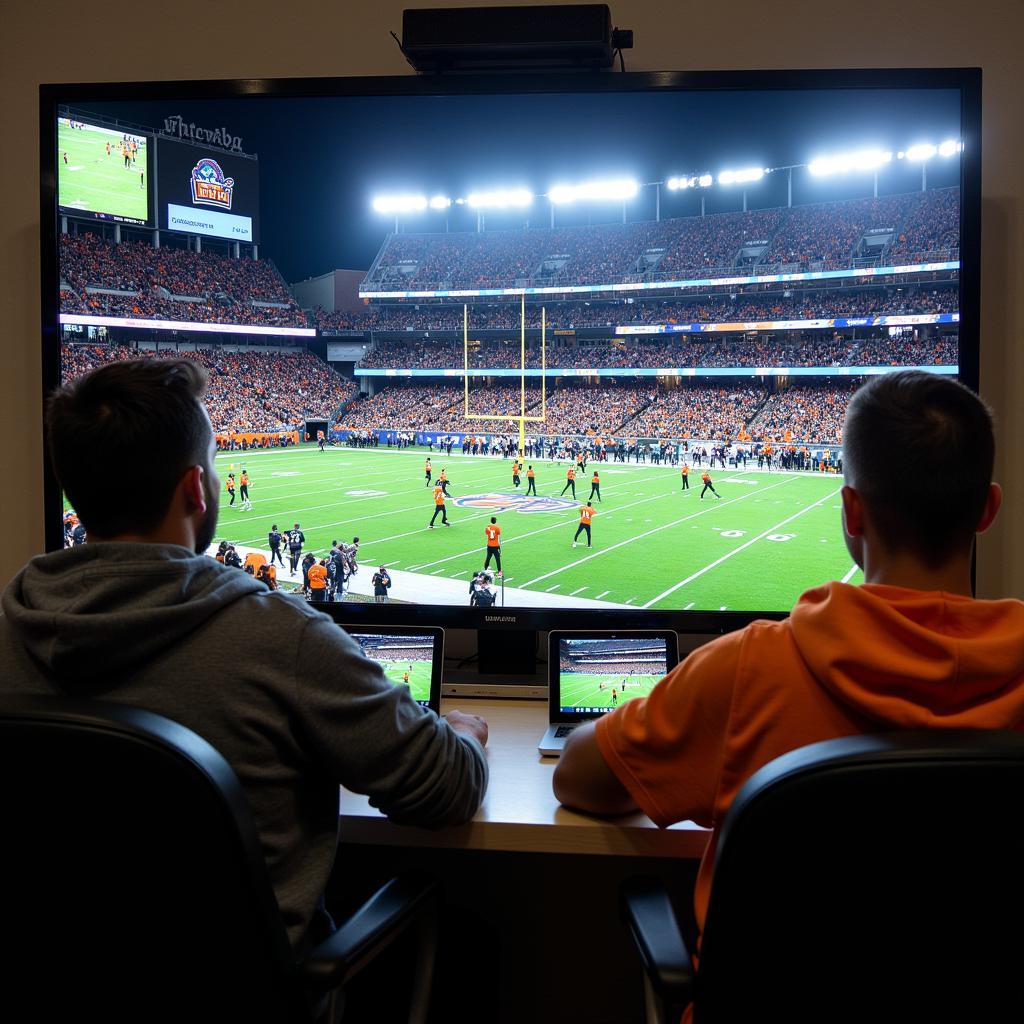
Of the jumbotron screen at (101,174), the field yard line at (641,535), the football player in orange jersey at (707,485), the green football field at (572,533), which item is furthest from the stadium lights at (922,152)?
the jumbotron screen at (101,174)

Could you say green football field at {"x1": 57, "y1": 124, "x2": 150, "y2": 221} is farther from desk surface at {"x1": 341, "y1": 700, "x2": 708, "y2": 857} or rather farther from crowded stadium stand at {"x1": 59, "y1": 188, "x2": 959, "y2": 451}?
desk surface at {"x1": 341, "y1": 700, "x2": 708, "y2": 857}

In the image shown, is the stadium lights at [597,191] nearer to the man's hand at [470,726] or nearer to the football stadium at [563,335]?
the football stadium at [563,335]

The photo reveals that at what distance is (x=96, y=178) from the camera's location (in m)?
2.62

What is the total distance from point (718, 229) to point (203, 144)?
1.52m

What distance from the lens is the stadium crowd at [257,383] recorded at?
2639mm

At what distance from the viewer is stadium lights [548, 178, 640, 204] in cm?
254

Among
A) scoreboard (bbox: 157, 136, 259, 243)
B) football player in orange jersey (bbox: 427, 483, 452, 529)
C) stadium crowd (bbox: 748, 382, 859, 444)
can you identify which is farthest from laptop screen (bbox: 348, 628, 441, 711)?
scoreboard (bbox: 157, 136, 259, 243)

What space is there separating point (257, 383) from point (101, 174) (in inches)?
28.9

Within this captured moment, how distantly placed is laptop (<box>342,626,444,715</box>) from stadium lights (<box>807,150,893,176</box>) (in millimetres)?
1655

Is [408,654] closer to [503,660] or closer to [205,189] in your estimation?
[503,660]

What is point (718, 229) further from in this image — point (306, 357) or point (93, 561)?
point (93, 561)

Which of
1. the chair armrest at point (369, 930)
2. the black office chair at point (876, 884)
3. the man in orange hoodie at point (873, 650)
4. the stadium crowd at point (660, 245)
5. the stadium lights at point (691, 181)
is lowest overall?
the chair armrest at point (369, 930)

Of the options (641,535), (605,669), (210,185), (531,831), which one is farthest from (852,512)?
(210,185)

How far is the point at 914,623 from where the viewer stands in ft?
3.34
